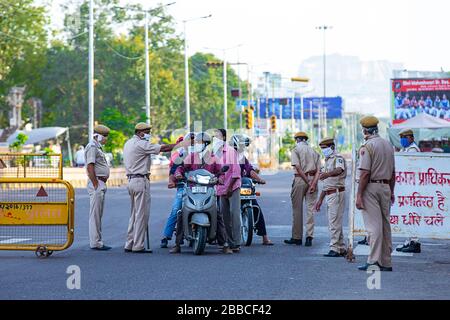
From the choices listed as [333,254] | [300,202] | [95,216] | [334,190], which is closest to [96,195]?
[95,216]

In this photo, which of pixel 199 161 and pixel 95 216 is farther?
pixel 95 216

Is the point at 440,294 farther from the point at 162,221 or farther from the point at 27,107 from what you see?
the point at 27,107

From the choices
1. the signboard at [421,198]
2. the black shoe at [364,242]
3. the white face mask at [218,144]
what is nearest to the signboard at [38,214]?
the white face mask at [218,144]

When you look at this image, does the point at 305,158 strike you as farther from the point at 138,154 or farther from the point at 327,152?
the point at 138,154

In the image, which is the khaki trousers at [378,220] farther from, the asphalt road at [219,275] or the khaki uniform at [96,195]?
the khaki uniform at [96,195]

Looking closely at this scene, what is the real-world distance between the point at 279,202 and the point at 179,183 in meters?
16.7

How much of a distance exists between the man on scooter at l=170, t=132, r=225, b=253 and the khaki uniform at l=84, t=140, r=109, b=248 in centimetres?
117

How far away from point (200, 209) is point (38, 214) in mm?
2230

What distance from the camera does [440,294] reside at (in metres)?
12.4

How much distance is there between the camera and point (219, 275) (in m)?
14.0

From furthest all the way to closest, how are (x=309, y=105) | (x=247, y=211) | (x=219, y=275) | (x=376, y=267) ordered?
(x=309, y=105) → (x=247, y=211) → (x=376, y=267) → (x=219, y=275)

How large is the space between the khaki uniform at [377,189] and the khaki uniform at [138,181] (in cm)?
389

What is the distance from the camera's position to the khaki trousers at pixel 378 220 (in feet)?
48.4
